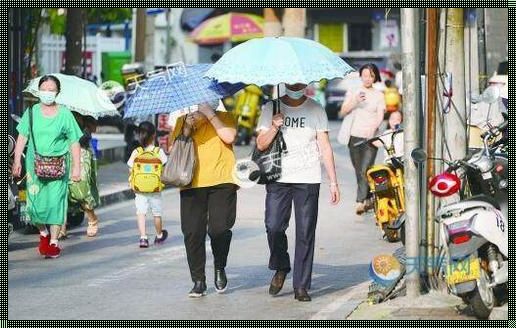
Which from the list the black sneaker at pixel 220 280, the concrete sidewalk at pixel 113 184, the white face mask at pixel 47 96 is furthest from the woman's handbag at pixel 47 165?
the concrete sidewalk at pixel 113 184

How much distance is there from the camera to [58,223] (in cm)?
1281

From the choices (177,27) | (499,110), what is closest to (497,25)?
(499,110)

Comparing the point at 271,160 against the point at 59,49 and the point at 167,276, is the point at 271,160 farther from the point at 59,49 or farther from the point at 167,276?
the point at 59,49

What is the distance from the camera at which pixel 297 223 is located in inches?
399

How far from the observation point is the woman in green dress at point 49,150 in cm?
1262

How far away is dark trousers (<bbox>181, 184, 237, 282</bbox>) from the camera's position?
1037 cm

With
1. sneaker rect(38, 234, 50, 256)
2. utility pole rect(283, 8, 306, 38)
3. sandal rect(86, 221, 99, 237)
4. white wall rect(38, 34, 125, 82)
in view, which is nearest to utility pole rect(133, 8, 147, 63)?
white wall rect(38, 34, 125, 82)

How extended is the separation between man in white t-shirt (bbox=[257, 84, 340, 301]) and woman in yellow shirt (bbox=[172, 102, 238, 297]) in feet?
1.19

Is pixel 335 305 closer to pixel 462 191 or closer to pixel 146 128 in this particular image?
pixel 462 191

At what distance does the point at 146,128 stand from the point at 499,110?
12.2 feet

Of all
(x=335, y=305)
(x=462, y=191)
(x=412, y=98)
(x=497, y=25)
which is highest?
(x=497, y=25)

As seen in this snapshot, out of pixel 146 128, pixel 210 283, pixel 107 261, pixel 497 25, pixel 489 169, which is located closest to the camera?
pixel 489 169

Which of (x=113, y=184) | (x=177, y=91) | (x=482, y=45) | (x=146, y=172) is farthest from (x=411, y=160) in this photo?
(x=482, y=45)

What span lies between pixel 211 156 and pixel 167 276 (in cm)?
163
